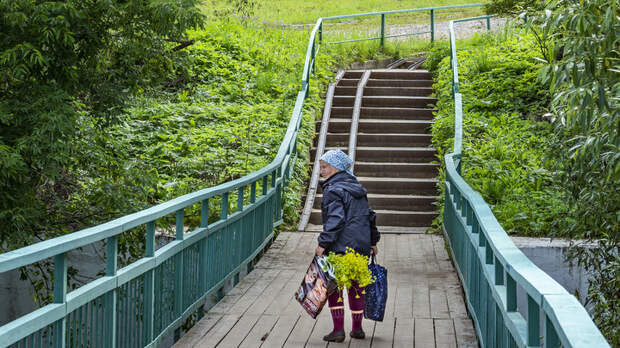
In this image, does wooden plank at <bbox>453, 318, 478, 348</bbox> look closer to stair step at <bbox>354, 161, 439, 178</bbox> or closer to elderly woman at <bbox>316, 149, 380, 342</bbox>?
elderly woman at <bbox>316, 149, 380, 342</bbox>

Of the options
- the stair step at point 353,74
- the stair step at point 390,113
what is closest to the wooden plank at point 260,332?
the stair step at point 390,113

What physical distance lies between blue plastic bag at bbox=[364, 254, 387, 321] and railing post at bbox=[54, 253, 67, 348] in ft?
8.99

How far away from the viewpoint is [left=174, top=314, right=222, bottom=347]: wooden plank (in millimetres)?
5570

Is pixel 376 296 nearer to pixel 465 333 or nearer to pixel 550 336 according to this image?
pixel 465 333

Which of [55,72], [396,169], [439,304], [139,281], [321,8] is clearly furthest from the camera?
[321,8]

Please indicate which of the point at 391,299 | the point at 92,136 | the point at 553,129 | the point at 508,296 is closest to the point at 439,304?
the point at 391,299

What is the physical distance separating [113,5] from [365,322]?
416 centimetres

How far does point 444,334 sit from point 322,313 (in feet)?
4.05

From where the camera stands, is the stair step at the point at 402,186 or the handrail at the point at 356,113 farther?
the handrail at the point at 356,113

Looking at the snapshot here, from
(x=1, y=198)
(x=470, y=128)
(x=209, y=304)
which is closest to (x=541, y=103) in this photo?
(x=470, y=128)

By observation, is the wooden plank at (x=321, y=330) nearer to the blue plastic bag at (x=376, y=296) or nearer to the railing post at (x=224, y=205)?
the blue plastic bag at (x=376, y=296)

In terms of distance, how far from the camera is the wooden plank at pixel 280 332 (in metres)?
5.67

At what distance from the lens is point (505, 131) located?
512 inches

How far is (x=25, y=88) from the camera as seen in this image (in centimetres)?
771
